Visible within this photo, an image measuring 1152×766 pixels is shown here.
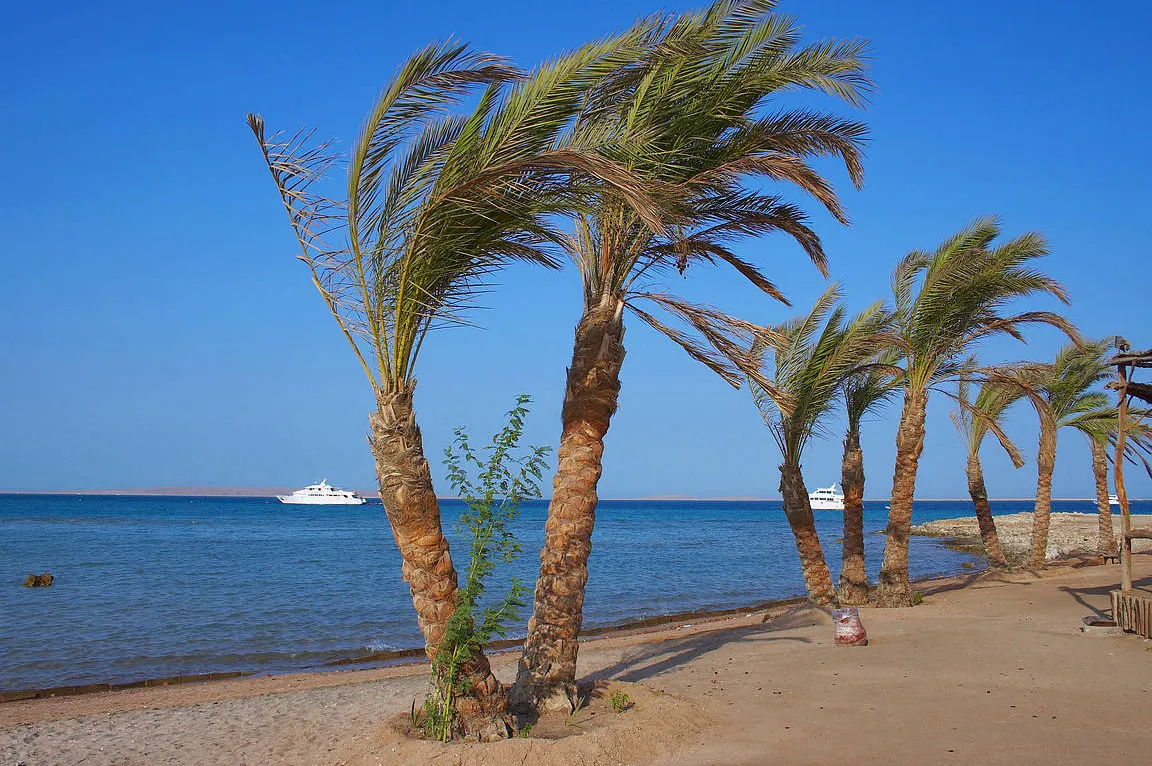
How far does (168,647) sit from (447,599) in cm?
1160

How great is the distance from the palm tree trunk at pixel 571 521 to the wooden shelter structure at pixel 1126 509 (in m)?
7.49

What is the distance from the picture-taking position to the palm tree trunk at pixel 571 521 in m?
7.26

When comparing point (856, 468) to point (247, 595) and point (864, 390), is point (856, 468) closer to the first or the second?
point (864, 390)

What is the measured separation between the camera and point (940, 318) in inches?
576

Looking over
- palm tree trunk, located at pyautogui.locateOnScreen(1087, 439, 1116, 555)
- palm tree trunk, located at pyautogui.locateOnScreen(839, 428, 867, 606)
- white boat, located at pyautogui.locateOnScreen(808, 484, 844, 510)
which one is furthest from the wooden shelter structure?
white boat, located at pyautogui.locateOnScreen(808, 484, 844, 510)

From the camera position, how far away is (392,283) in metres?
6.54

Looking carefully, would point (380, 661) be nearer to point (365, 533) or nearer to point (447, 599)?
point (447, 599)

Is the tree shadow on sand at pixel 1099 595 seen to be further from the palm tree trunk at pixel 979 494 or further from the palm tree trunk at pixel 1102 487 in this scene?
the palm tree trunk at pixel 1102 487

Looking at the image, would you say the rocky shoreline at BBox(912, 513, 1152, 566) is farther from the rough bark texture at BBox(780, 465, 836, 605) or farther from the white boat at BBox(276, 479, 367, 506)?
the white boat at BBox(276, 479, 367, 506)

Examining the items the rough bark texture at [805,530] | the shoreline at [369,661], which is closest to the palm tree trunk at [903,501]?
the rough bark texture at [805,530]

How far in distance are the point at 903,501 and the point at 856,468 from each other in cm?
104

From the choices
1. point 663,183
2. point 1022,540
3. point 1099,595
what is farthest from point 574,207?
point 1022,540

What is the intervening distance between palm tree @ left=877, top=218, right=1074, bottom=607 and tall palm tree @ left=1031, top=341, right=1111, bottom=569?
7944 millimetres

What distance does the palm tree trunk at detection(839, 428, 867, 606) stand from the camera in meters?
15.7
